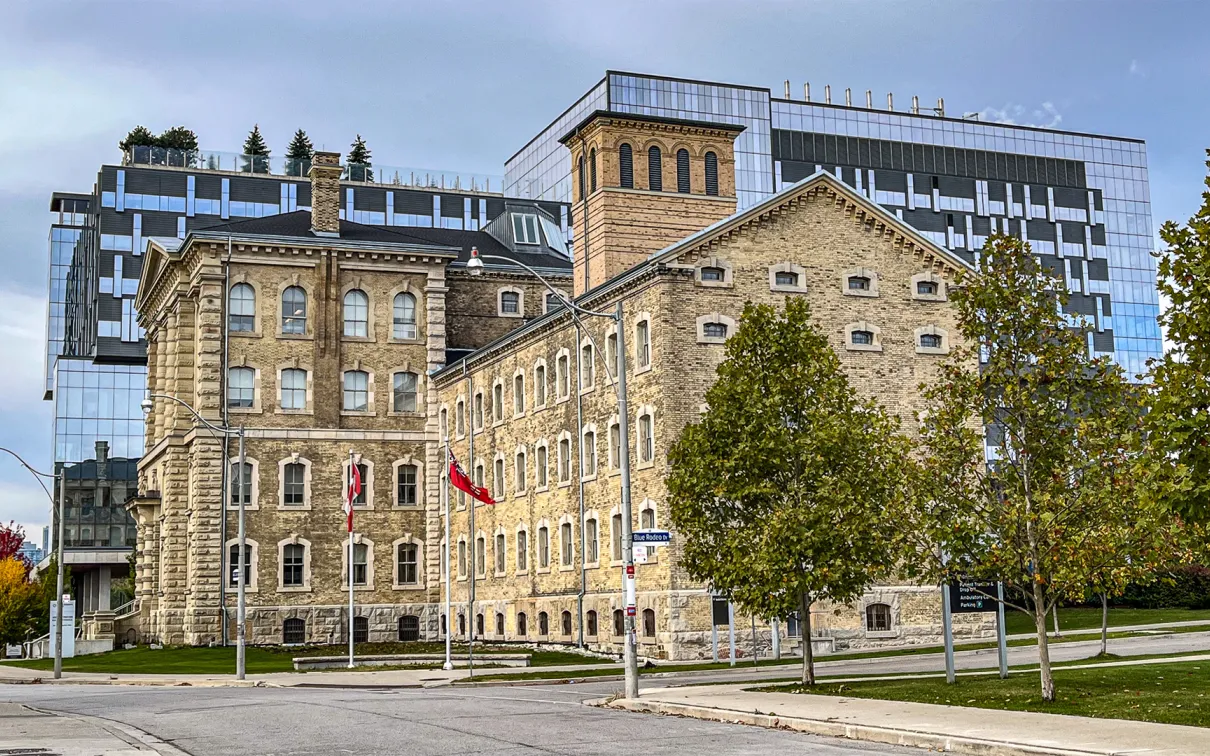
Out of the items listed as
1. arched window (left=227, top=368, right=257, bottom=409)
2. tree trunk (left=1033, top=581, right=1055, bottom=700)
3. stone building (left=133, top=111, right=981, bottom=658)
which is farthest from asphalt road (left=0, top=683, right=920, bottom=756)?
arched window (left=227, top=368, right=257, bottom=409)

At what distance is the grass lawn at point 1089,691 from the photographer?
68.8 feet

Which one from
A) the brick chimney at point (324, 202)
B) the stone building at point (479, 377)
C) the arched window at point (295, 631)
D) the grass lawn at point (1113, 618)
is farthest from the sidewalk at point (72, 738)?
the brick chimney at point (324, 202)

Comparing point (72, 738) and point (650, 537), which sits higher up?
point (650, 537)

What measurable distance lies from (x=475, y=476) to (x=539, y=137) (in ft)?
225

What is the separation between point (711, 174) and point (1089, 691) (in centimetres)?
3841

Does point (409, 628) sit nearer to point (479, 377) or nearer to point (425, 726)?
point (479, 377)

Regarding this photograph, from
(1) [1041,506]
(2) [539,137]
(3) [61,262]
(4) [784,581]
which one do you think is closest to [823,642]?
(4) [784,581]

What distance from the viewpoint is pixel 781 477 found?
3055 cm

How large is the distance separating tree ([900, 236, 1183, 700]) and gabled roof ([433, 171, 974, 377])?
861 inches

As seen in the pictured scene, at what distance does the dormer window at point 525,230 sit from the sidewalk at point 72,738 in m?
55.7

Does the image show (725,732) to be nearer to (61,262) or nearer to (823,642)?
(823,642)

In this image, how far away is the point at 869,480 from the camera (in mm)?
29172

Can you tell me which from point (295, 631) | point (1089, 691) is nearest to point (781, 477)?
point (1089, 691)

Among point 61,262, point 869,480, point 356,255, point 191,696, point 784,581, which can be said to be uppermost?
point 61,262
